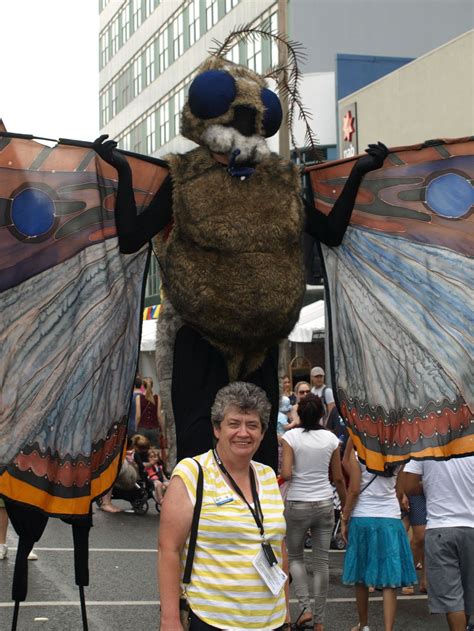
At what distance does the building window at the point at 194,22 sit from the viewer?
38125 mm

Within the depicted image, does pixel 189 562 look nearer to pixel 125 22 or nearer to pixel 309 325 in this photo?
pixel 309 325

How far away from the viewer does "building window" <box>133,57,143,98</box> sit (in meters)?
47.6

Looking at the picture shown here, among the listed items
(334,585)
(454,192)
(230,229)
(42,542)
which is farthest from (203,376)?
(42,542)

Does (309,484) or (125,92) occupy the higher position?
(125,92)

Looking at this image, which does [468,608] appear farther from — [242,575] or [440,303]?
[242,575]

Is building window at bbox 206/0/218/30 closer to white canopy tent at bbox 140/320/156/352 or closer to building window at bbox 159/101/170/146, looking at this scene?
building window at bbox 159/101/170/146

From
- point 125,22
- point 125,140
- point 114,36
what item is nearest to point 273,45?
point 125,140

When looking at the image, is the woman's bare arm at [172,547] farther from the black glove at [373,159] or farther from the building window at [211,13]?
the building window at [211,13]

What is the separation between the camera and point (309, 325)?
16781 millimetres

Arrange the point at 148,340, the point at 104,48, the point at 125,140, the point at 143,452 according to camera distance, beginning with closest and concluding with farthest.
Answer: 1. the point at 143,452
2. the point at 148,340
3. the point at 125,140
4. the point at 104,48

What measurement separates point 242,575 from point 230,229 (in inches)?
53.8

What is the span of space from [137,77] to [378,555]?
4260 centimetres

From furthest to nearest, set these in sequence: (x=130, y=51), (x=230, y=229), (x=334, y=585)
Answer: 1. (x=130, y=51)
2. (x=334, y=585)
3. (x=230, y=229)

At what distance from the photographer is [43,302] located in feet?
14.9
